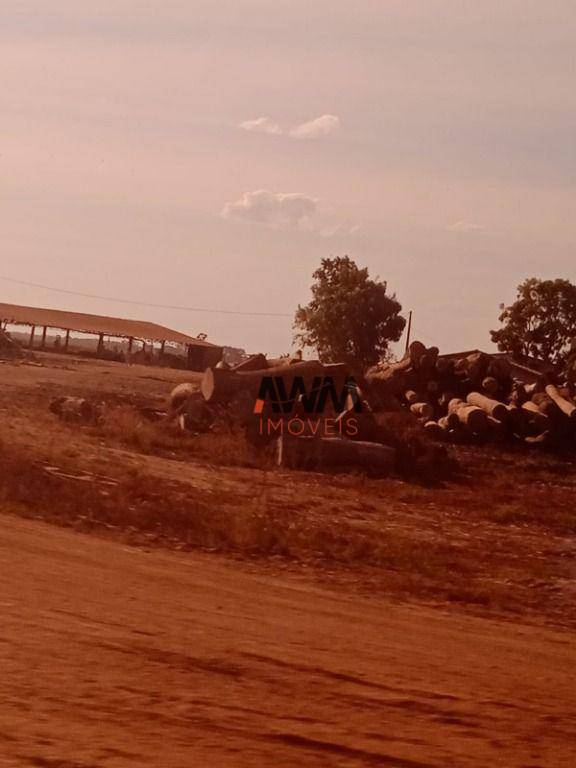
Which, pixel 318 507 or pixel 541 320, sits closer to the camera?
pixel 318 507

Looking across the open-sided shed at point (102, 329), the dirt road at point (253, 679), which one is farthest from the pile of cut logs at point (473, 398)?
the open-sided shed at point (102, 329)

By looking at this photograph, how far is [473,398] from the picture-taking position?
1033 inches

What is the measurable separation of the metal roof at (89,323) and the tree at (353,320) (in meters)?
13.2

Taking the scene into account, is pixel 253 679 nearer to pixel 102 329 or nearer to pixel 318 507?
pixel 318 507

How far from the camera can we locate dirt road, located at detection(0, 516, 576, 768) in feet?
15.9

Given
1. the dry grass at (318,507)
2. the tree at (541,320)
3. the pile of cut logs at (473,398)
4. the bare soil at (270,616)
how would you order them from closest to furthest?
the bare soil at (270,616) < the dry grass at (318,507) < the pile of cut logs at (473,398) < the tree at (541,320)

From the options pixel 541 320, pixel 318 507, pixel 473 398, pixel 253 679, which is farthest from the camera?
pixel 541 320

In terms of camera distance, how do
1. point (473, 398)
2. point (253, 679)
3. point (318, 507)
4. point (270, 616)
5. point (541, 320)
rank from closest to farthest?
1. point (253, 679)
2. point (270, 616)
3. point (318, 507)
4. point (473, 398)
5. point (541, 320)

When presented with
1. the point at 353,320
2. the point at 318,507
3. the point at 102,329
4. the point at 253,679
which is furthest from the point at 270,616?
the point at 102,329

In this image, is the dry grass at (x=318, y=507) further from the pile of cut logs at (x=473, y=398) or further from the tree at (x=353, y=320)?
the tree at (x=353, y=320)

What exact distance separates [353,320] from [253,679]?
51136mm

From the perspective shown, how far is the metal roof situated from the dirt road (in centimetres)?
5659

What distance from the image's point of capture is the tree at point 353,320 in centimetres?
5681

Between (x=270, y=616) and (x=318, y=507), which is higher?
(x=318, y=507)
